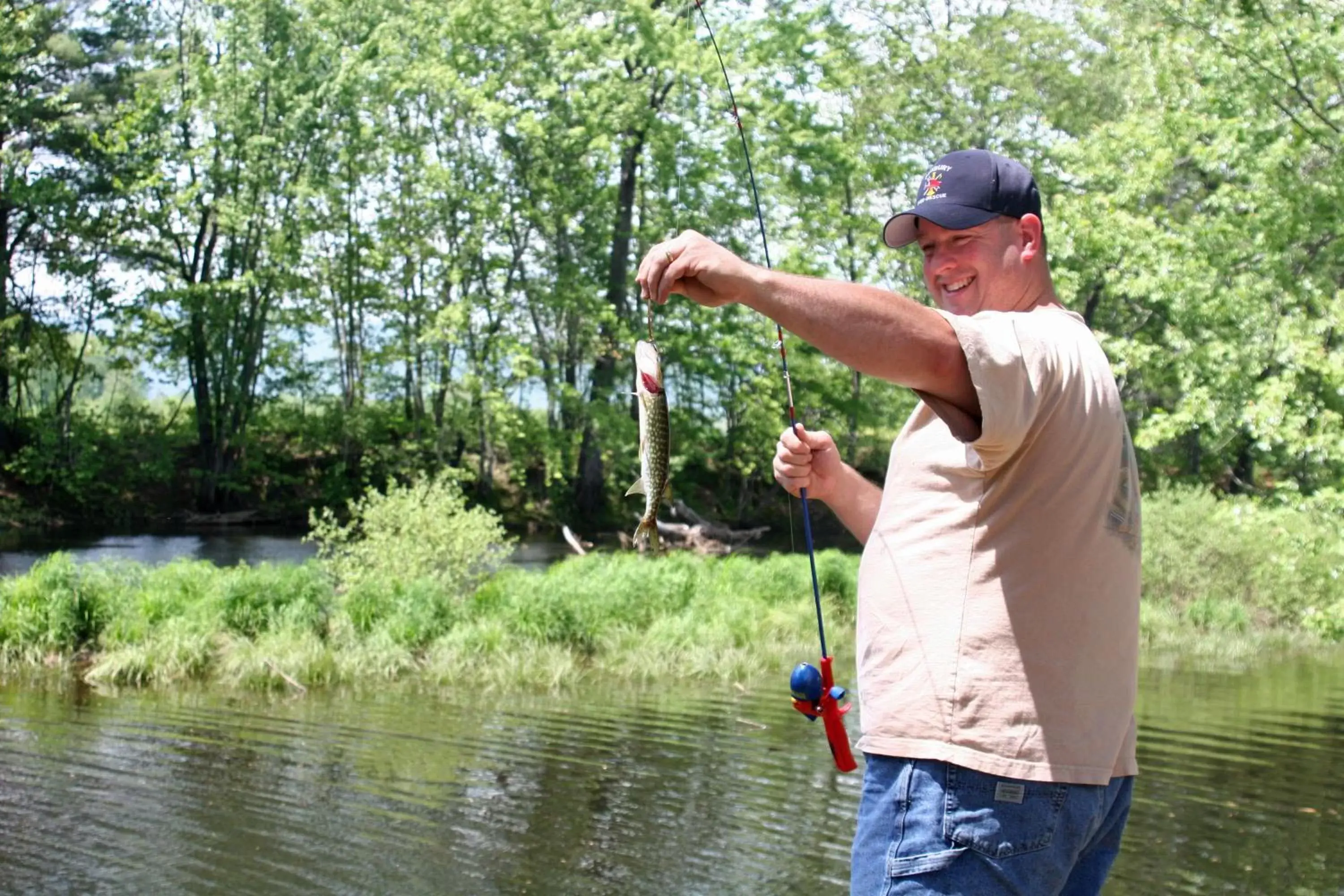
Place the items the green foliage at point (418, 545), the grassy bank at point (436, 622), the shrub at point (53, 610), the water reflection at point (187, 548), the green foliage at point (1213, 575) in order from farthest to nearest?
the water reflection at point (187, 548) → the green foliage at point (1213, 575) → the green foliage at point (418, 545) → the shrub at point (53, 610) → the grassy bank at point (436, 622)

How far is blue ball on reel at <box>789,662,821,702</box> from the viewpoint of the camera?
10.5 ft

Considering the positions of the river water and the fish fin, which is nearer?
the fish fin

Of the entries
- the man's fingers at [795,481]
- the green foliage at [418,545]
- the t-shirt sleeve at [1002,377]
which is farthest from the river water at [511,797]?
the t-shirt sleeve at [1002,377]

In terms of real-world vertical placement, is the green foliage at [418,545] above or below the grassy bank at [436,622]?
above

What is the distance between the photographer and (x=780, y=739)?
1028 cm

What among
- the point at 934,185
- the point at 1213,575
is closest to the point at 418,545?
the point at 1213,575

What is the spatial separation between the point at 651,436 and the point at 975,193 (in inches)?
54.5

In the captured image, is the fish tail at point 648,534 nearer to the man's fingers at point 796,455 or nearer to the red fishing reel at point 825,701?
the red fishing reel at point 825,701

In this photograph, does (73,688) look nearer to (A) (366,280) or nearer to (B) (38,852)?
(B) (38,852)

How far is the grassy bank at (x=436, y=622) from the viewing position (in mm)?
11562

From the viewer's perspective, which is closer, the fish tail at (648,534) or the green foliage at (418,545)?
the fish tail at (648,534)

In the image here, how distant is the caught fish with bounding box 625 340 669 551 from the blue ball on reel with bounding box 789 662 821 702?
0.69 metres

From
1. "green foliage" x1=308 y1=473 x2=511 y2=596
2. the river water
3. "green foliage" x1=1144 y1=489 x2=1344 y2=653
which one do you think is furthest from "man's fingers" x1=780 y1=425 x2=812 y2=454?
"green foliage" x1=1144 y1=489 x2=1344 y2=653

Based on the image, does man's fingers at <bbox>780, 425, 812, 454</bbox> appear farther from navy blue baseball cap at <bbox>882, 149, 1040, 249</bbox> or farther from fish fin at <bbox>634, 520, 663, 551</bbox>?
fish fin at <bbox>634, 520, 663, 551</bbox>
